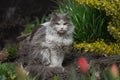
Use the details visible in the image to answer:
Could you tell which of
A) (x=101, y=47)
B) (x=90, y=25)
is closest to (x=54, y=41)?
(x=101, y=47)

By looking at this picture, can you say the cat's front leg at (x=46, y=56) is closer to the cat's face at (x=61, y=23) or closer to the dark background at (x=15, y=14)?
the cat's face at (x=61, y=23)

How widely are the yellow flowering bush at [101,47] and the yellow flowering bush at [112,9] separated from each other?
0.54ft

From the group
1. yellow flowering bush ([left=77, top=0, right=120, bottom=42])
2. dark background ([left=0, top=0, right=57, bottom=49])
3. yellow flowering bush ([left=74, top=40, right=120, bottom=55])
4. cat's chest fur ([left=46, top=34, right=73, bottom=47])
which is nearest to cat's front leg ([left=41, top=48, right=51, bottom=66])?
cat's chest fur ([left=46, top=34, right=73, bottom=47])

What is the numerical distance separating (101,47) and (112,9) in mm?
714

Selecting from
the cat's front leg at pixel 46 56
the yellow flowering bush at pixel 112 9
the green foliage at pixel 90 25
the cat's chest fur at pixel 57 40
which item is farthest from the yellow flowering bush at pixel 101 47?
the cat's front leg at pixel 46 56

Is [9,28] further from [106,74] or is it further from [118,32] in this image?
[106,74]

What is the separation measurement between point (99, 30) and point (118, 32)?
66cm

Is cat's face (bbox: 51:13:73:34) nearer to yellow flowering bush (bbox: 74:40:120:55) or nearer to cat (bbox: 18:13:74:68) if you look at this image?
cat (bbox: 18:13:74:68)

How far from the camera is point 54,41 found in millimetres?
7199

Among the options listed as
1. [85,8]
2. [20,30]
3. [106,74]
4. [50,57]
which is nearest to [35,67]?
[50,57]

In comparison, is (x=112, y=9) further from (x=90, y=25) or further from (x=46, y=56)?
(x=46, y=56)

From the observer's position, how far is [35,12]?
1279 centimetres

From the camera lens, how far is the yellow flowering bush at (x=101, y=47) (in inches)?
307

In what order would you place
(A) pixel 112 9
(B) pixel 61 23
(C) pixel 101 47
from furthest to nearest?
(C) pixel 101 47 < (A) pixel 112 9 < (B) pixel 61 23
